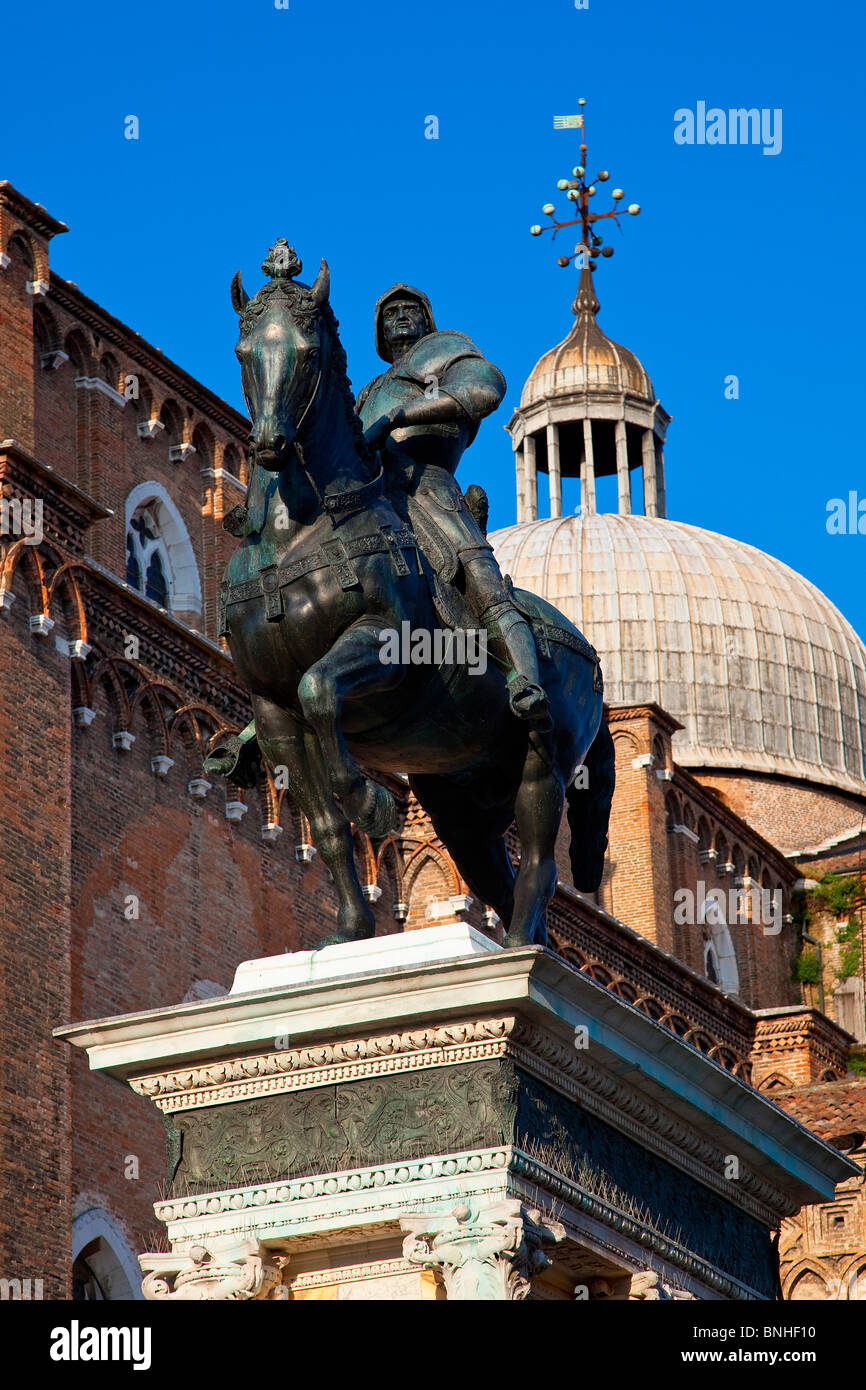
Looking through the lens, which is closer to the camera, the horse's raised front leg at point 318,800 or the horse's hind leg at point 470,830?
the horse's raised front leg at point 318,800

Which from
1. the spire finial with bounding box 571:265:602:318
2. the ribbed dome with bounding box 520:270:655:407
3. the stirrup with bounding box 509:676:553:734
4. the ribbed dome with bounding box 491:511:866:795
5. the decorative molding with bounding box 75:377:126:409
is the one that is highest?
the spire finial with bounding box 571:265:602:318

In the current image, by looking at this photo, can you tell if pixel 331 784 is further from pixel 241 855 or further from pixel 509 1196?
pixel 241 855

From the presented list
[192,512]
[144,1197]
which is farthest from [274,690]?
[192,512]

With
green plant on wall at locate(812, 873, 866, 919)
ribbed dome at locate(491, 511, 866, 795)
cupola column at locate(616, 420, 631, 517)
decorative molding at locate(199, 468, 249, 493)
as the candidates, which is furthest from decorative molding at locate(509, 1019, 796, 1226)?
cupola column at locate(616, 420, 631, 517)

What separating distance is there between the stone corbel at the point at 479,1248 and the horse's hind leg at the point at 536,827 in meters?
1.50

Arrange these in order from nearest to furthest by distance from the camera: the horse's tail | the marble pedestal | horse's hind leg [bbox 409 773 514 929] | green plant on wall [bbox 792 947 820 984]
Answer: the marble pedestal → horse's hind leg [bbox 409 773 514 929] → the horse's tail → green plant on wall [bbox 792 947 820 984]

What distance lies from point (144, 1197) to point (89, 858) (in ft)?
8.68

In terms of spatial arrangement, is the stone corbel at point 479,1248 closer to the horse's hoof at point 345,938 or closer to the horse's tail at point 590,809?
the horse's hoof at point 345,938

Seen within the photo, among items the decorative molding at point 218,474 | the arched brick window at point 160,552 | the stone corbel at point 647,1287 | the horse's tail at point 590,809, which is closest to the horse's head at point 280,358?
the horse's tail at point 590,809

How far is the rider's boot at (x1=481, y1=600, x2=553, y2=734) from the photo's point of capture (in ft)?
34.3

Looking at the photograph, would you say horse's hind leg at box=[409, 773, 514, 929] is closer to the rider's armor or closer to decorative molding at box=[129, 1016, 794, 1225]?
the rider's armor

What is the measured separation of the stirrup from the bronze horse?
0.39 ft

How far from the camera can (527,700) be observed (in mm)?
10430

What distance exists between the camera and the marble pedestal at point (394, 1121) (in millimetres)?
9539
